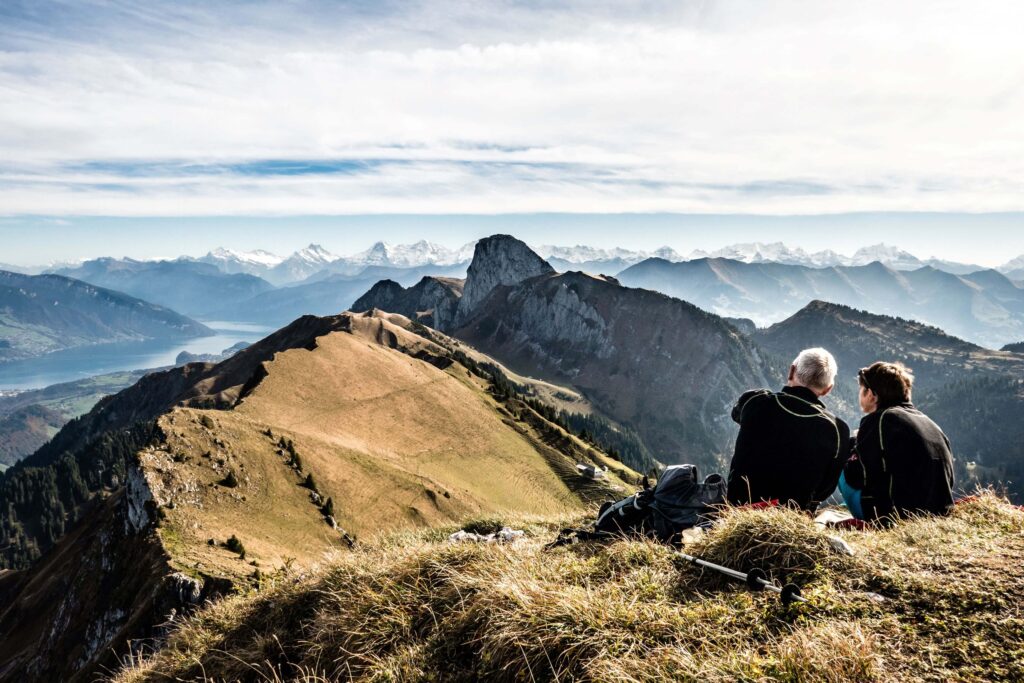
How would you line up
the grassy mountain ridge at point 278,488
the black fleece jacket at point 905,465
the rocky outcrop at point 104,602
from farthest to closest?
the grassy mountain ridge at point 278,488, the rocky outcrop at point 104,602, the black fleece jacket at point 905,465

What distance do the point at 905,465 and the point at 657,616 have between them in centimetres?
572

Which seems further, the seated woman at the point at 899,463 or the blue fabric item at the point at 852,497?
the blue fabric item at the point at 852,497

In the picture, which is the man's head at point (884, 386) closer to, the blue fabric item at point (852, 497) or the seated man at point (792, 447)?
the seated man at point (792, 447)

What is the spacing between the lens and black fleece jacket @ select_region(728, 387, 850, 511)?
8.32m

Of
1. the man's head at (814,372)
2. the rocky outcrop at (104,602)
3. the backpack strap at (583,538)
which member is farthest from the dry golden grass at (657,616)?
the rocky outcrop at (104,602)

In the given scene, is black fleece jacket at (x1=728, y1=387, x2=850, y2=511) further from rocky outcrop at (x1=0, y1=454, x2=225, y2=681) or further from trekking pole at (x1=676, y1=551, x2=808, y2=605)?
rocky outcrop at (x1=0, y1=454, x2=225, y2=681)

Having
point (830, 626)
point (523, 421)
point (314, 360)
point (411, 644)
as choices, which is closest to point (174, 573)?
point (411, 644)

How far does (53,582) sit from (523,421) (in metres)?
84.7

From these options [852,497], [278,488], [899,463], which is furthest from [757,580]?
[278,488]

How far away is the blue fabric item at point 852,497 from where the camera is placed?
8.66m

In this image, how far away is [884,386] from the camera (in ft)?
28.7

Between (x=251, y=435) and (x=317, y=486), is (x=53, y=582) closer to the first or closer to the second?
(x=251, y=435)

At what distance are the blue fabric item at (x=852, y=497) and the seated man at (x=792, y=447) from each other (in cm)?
35

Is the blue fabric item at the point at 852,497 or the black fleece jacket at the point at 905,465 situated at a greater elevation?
the black fleece jacket at the point at 905,465
